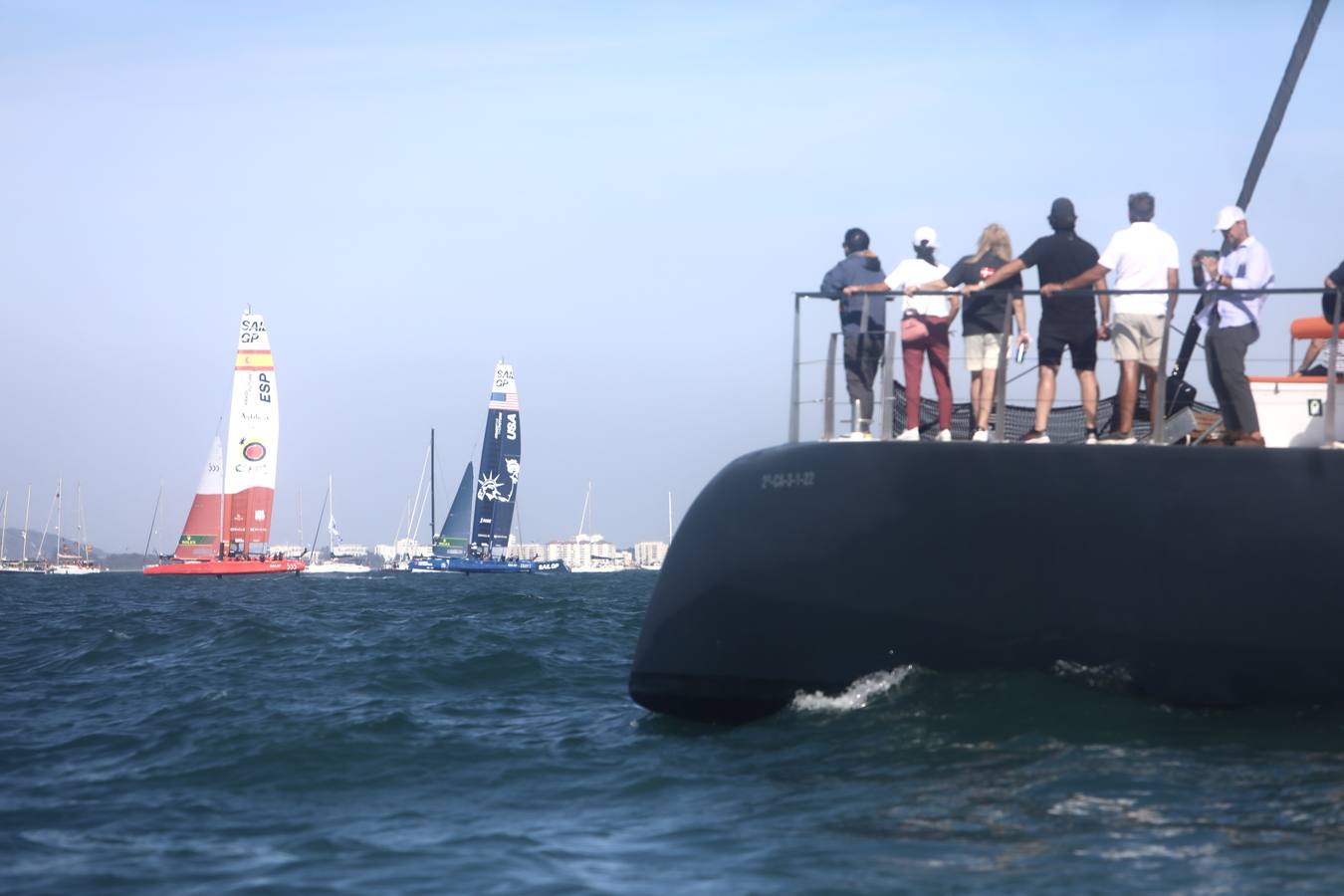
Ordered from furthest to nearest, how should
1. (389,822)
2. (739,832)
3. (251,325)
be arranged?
(251,325) → (389,822) → (739,832)

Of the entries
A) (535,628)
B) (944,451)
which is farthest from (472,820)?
(535,628)

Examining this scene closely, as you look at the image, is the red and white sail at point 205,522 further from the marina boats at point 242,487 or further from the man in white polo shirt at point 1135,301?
the man in white polo shirt at point 1135,301

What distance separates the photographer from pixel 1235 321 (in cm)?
795

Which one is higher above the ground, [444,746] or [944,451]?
[944,451]

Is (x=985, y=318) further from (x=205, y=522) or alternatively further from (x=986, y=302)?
(x=205, y=522)

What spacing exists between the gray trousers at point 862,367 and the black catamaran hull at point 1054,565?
789 millimetres

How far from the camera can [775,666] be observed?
8.29 meters

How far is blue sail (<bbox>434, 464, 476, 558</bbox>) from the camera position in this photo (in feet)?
266

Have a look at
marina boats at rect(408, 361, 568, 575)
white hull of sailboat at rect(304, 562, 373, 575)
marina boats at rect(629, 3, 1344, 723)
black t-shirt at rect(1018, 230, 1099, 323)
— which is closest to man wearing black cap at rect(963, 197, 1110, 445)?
black t-shirt at rect(1018, 230, 1099, 323)

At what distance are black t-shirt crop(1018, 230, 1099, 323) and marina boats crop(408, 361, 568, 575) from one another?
66756mm

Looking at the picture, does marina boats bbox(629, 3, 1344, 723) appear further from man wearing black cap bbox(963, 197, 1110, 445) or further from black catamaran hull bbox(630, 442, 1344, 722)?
man wearing black cap bbox(963, 197, 1110, 445)

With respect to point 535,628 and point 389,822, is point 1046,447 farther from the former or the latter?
point 535,628

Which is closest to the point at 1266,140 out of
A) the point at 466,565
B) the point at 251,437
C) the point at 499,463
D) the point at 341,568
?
the point at 251,437

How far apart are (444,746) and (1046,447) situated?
3681 millimetres
